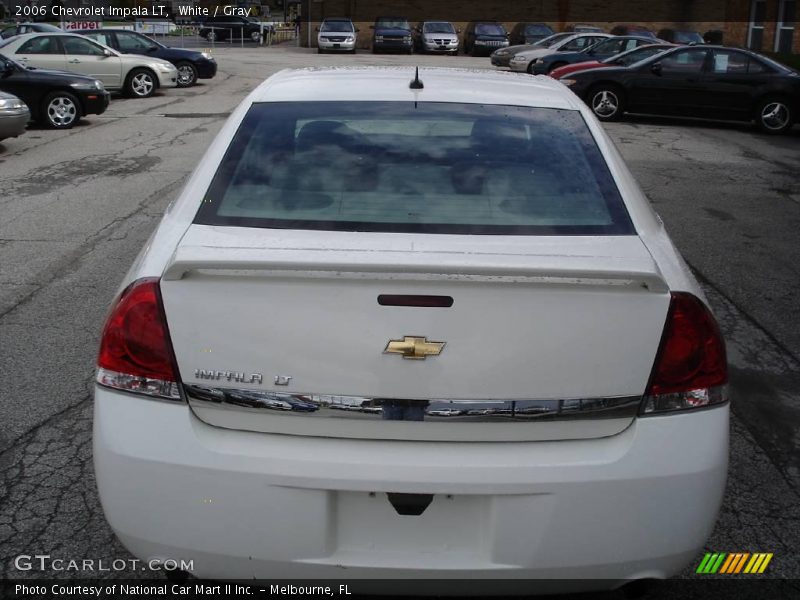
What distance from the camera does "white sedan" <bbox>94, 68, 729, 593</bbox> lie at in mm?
2471

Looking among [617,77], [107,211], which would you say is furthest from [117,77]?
[107,211]

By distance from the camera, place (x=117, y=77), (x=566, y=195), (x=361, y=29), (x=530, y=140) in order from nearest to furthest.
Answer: (x=566, y=195)
(x=530, y=140)
(x=117, y=77)
(x=361, y=29)

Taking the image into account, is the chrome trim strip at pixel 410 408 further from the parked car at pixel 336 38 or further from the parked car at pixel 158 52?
the parked car at pixel 336 38

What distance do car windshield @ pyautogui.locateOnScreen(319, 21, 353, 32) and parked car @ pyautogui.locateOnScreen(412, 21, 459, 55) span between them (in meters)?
3.38

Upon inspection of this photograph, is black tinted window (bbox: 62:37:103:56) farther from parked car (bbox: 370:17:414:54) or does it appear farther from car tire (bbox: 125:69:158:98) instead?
parked car (bbox: 370:17:414:54)

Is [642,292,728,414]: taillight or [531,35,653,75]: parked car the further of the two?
[531,35,653,75]: parked car

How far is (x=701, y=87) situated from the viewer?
17.1m

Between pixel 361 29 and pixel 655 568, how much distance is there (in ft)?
158

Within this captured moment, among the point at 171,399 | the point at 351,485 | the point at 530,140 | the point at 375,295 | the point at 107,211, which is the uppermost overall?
the point at 530,140

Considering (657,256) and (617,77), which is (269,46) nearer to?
(617,77)

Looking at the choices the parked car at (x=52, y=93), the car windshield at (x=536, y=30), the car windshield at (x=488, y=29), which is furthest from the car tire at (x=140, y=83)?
the car windshield at (x=488, y=29)

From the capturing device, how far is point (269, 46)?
1967 inches

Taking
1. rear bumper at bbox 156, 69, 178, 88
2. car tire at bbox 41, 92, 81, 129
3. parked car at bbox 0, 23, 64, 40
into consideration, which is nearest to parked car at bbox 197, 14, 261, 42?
parked car at bbox 0, 23, 64, 40

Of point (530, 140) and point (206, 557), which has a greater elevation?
point (530, 140)
